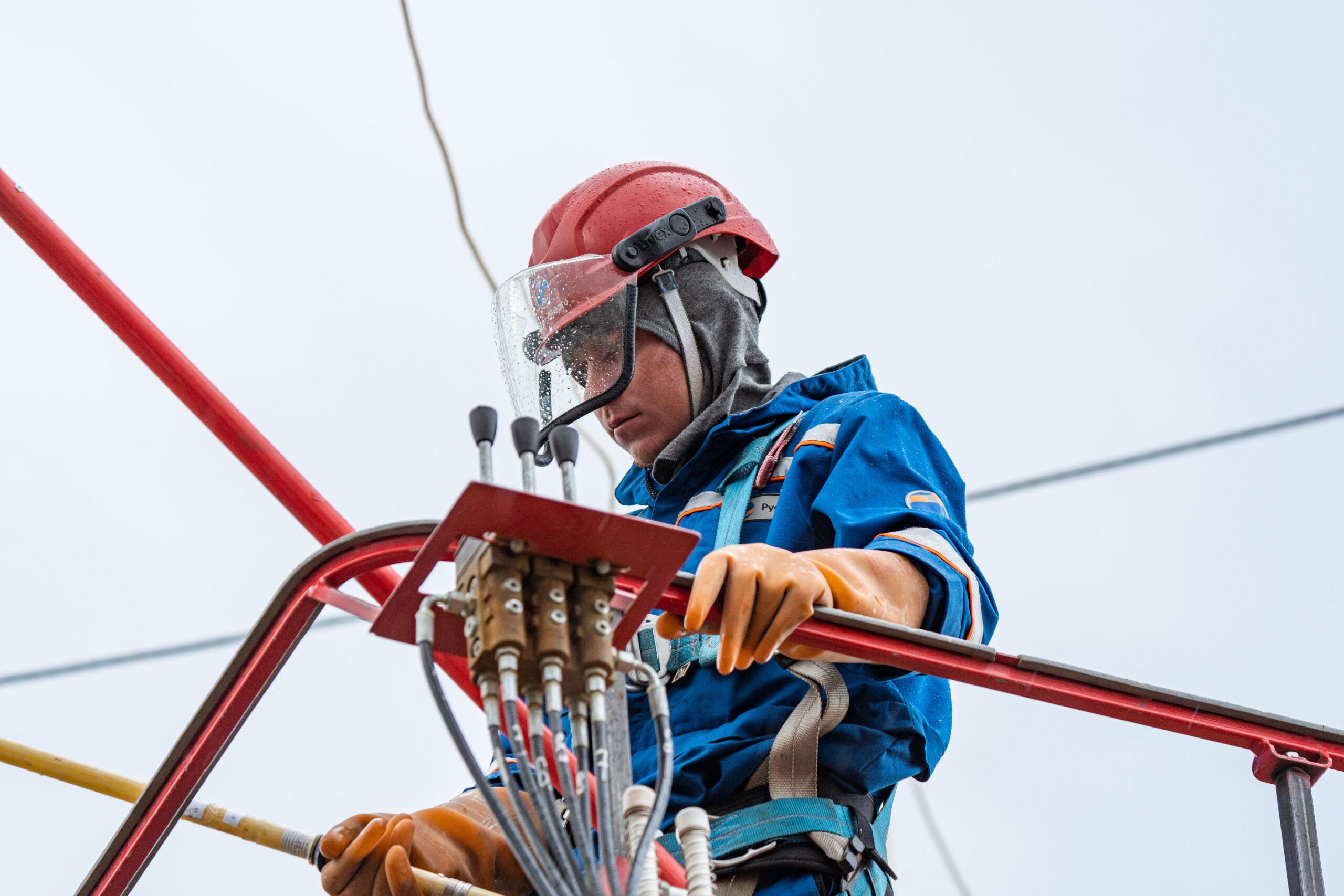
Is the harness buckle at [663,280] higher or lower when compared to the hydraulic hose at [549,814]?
higher

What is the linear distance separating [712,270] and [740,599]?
180 centimetres

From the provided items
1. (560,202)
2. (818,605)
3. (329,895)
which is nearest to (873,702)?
(818,605)

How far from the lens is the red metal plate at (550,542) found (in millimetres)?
1868

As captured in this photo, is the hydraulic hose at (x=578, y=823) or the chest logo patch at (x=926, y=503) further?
the chest logo patch at (x=926, y=503)

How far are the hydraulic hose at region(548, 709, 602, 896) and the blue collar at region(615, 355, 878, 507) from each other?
160 cm

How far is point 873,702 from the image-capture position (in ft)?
9.21

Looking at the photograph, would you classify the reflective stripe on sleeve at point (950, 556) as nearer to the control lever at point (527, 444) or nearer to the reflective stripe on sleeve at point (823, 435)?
the reflective stripe on sleeve at point (823, 435)

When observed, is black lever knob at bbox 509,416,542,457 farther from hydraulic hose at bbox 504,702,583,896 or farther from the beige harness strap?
the beige harness strap

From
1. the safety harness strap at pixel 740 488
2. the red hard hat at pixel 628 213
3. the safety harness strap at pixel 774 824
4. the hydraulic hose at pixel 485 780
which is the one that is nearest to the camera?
the hydraulic hose at pixel 485 780

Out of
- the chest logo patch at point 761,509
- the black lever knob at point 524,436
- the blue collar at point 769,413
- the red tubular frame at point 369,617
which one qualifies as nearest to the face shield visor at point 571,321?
the blue collar at point 769,413

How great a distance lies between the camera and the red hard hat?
392 centimetres

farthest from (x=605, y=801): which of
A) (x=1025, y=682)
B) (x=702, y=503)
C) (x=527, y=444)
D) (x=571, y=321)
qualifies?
(x=571, y=321)

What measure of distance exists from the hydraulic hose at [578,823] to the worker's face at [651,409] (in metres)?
1.80

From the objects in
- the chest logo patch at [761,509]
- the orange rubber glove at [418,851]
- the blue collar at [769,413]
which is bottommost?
the orange rubber glove at [418,851]
